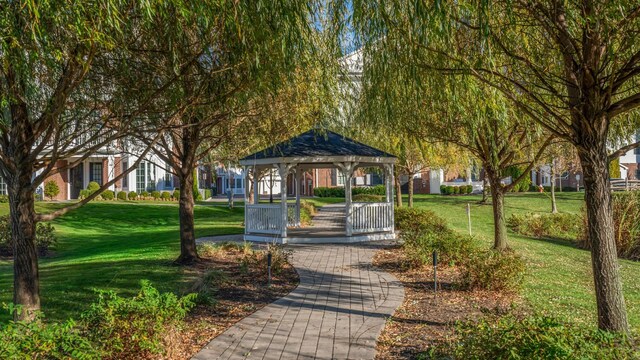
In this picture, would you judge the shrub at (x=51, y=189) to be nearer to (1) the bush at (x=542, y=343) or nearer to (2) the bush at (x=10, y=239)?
(2) the bush at (x=10, y=239)

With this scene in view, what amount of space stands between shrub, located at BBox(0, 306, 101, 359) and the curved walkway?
154cm

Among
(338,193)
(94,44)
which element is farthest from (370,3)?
(338,193)

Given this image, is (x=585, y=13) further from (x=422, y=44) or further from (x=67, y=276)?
(x=67, y=276)

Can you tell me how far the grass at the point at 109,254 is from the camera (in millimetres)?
9789

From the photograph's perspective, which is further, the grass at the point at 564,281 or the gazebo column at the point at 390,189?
the gazebo column at the point at 390,189

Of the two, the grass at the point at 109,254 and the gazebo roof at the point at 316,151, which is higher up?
the gazebo roof at the point at 316,151

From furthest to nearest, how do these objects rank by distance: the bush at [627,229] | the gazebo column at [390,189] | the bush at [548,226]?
the bush at [548,226]
the gazebo column at [390,189]
the bush at [627,229]

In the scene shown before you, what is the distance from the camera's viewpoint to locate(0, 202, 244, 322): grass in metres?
9.79

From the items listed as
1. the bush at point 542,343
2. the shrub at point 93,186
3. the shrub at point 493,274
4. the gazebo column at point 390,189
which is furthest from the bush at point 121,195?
the bush at point 542,343

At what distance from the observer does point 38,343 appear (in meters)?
4.52

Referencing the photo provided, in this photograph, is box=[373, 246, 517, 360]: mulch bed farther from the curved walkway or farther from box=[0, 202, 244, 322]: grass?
box=[0, 202, 244, 322]: grass

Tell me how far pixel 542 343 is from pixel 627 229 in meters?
14.8

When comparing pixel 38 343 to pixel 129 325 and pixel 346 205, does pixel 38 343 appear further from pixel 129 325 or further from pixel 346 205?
pixel 346 205

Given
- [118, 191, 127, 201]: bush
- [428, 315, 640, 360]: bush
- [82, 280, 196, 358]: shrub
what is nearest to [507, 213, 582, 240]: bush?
[428, 315, 640, 360]: bush
